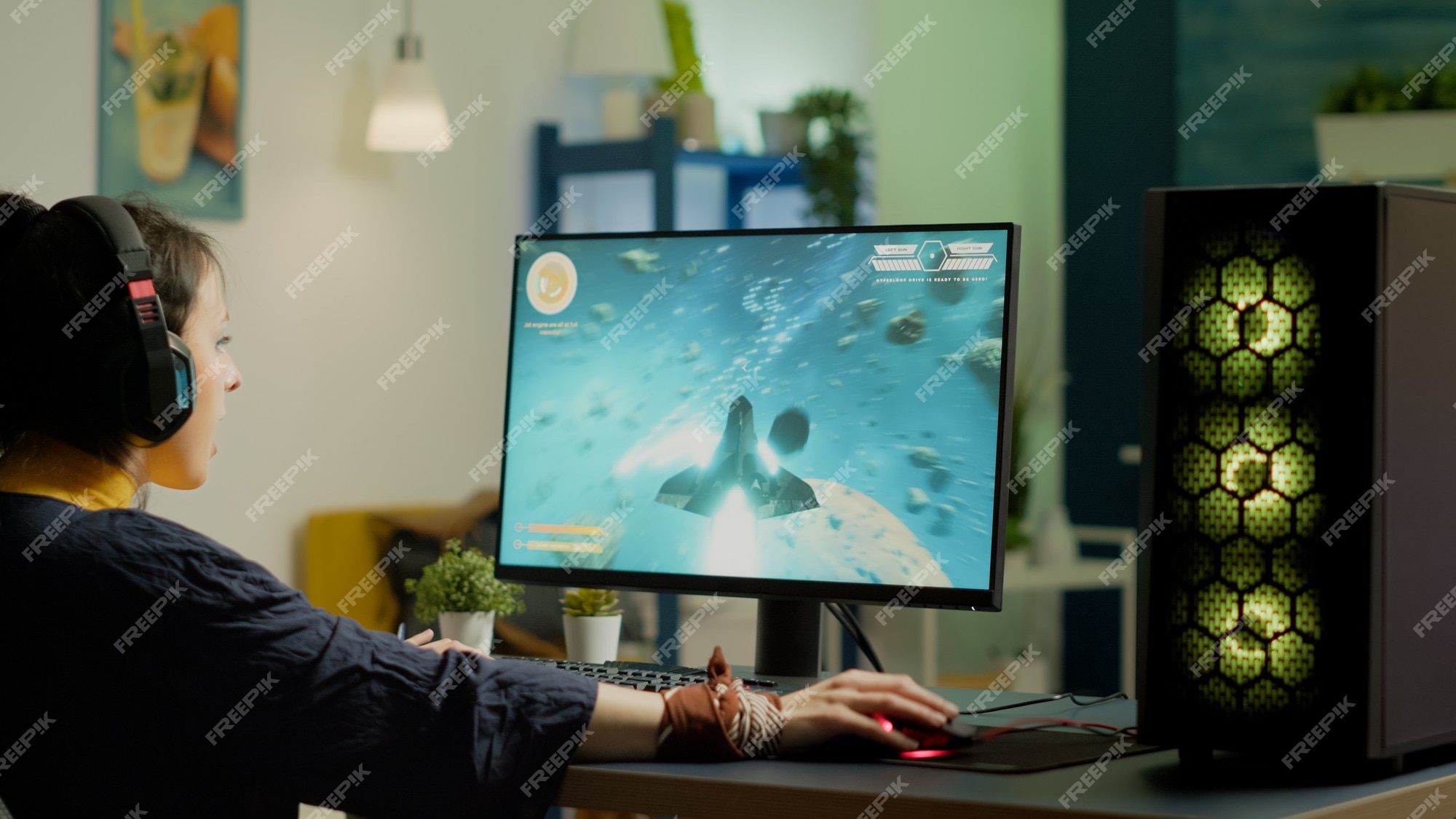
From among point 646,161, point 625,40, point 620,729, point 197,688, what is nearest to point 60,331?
point 197,688

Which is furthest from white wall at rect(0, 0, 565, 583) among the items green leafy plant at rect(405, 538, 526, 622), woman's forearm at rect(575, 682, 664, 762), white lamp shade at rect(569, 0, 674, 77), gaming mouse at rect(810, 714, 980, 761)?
gaming mouse at rect(810, 714, 980, 761)

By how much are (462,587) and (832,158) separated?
2.27 m

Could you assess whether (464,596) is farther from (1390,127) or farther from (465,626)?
(1390,127)

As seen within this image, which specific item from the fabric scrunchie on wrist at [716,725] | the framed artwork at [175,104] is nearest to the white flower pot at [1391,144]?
the framed artwork at [175,104]

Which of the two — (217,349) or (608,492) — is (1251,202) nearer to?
(608,492)

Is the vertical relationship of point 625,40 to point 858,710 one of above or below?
above

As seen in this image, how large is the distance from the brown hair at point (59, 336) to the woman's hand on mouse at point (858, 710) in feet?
1.94

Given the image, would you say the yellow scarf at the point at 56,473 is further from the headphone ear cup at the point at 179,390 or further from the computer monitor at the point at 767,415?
the computer monitor at the point at 767,415

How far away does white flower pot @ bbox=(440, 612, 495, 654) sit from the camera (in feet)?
5.49

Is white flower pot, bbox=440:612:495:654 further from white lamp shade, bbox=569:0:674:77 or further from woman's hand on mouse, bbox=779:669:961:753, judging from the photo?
white lamp shade, bbox=569:0:674:77

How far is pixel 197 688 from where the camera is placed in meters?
1.04

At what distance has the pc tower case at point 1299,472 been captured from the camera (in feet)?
3.48

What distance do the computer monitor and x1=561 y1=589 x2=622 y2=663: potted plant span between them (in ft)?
0.55

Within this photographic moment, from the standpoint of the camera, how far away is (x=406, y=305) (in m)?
3.22
